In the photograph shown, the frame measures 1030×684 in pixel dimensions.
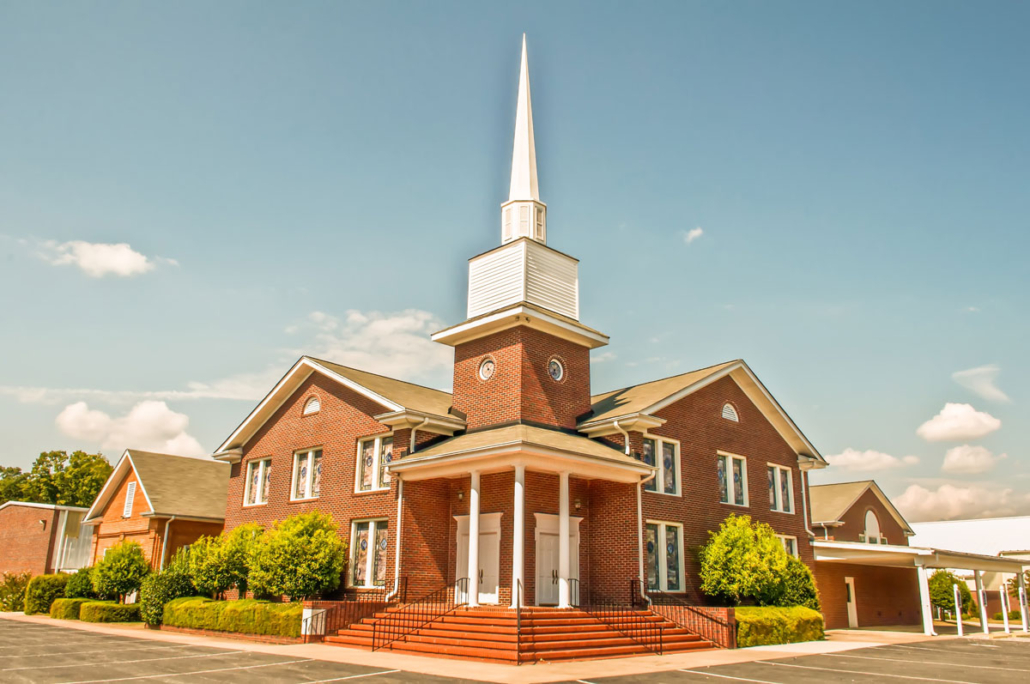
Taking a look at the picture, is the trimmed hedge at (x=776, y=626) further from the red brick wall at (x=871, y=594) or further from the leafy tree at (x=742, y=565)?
the red brick wall at (x=871, y=594)

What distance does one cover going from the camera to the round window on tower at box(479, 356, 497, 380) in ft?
76.3

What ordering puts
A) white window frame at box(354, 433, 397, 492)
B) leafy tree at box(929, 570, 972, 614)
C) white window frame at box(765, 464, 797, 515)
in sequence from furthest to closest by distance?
leafy tree at box(929, 570, 972, 614) < white window frame at box(765, 464, 797, 515) < white window frame at box(354, 433, 397, 492)

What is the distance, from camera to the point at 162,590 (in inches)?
981

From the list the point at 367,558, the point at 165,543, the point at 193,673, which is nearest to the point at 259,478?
the point at 165,543

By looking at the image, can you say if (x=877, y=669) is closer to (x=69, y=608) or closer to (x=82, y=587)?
(x=69, y=608)

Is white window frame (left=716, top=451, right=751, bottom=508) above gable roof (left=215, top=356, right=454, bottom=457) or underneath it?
underneath

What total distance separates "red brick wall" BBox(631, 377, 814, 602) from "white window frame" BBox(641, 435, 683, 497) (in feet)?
0.36

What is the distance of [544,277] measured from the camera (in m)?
23.8

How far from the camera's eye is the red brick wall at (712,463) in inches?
914

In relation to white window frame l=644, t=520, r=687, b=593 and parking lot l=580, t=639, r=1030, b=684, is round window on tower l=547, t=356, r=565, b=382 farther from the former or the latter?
parking lot l=580, t=639, r=1030, b=684

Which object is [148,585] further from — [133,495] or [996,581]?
[996,581]

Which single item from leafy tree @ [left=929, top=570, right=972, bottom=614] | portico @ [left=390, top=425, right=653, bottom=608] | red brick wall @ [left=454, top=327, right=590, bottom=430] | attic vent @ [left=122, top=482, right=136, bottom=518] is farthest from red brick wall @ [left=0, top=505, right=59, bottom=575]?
leafy tree @ [left=929, top=570, right=972, bottom=614]

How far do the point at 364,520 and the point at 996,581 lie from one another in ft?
123

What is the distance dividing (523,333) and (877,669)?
12.1 metres
